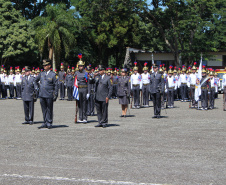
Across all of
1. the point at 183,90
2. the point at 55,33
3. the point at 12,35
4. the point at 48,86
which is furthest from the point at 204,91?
the point at 12,35

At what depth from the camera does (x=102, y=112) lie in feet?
43.2

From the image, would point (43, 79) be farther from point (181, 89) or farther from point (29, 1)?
point (29, 1)

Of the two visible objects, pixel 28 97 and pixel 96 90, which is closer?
pixel 96 90

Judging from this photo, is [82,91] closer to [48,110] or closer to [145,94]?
[48,110]

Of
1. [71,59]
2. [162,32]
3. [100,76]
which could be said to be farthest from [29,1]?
[100,76]

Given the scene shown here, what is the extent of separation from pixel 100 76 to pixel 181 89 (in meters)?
14.6

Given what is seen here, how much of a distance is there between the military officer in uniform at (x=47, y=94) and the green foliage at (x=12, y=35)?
36667 millimetres

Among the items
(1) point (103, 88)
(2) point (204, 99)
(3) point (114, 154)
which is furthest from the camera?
(2) point (204, 99)

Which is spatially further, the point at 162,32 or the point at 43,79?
the point at 162,32

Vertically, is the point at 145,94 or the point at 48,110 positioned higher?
the point at 145,94

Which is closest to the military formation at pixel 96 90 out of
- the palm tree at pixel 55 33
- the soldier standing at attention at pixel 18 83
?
the soldier standing at attention at pixel 18 83

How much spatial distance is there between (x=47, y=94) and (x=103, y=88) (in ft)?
6.09

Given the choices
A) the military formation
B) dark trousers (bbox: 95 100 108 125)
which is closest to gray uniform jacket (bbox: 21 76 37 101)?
the military formation

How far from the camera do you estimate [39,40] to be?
46.1m
